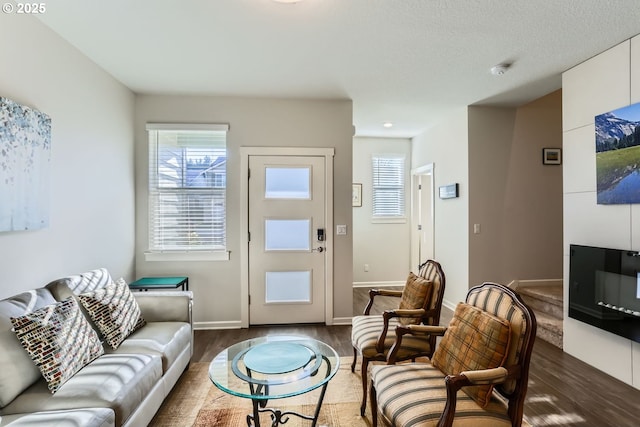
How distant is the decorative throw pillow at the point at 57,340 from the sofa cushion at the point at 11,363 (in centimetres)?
3

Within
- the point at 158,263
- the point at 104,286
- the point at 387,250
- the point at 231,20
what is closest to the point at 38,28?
the point at 231,20

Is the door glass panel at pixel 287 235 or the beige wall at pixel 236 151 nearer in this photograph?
the beige wall at pixel 236 151

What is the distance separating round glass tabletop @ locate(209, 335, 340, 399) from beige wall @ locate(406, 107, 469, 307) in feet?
9.17

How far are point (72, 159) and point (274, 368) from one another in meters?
2.37

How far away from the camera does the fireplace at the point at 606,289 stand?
234 centimetres

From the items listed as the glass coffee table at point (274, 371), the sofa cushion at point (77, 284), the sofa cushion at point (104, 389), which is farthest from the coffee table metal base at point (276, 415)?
the sofa cushion at point (77, 284)

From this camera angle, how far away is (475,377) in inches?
54.6

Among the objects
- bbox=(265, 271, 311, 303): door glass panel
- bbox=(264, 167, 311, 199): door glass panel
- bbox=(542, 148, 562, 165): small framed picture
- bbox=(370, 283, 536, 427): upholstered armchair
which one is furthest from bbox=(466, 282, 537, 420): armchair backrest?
bbox=(542, 148, 562, 165): small framed picture

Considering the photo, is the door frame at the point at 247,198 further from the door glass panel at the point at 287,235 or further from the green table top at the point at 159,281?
the green table top at the point at 159,281

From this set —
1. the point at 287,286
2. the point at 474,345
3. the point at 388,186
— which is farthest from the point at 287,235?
the point at 388,186

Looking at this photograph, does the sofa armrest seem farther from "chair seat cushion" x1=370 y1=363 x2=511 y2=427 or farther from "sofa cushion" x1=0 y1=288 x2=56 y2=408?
"chair seat cushion" x1=370 y1=363 x2=511 y2=427

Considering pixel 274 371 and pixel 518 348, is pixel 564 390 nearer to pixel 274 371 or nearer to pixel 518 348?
pixel 518 348

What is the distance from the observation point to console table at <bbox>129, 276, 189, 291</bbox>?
10.5 ft

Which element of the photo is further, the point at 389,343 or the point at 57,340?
the point at 389,343
